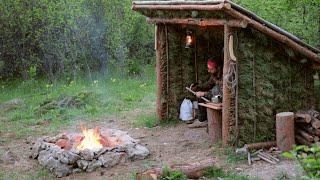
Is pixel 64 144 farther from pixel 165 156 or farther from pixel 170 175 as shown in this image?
pixel 170 175

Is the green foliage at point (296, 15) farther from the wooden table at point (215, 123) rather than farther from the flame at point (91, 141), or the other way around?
the flame at point (91, 141)

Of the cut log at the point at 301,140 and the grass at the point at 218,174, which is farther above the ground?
the cut log at the point at 301,140

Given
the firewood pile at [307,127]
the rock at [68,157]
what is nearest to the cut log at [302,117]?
the firewood pile at [307,127]

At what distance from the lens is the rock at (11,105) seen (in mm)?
14441

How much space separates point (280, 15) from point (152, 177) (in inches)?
265

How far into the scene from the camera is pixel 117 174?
8.70 meters

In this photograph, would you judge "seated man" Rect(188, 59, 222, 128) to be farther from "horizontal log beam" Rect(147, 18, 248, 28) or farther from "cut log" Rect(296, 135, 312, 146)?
"cut log" Rect(296, 135, 312, 146)

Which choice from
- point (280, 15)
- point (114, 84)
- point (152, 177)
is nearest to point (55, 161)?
point (152, 177)

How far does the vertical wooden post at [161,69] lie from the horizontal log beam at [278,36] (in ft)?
11.5

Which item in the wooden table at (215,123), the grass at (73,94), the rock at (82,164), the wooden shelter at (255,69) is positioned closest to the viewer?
the rock at (82,164)

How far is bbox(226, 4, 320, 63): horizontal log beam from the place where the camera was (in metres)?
8.65

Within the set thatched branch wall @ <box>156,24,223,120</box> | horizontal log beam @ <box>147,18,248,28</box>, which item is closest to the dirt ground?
thatched branch wall @ <box>156,24,223,120</box>

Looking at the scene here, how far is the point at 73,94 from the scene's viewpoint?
15.1 m

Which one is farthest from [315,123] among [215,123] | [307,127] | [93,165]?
[93,165]
